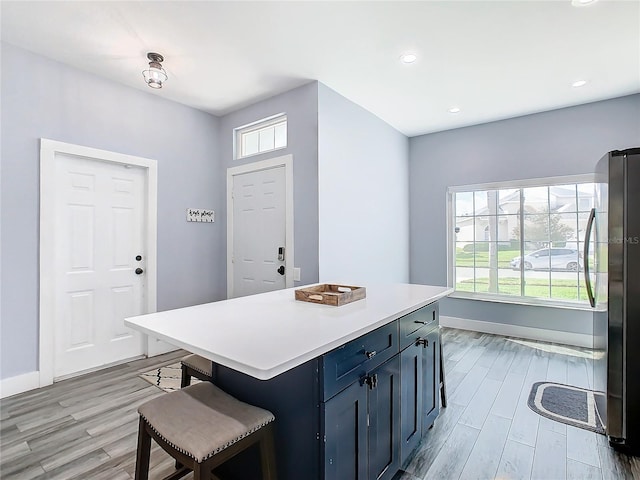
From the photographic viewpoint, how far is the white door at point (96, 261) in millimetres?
3000

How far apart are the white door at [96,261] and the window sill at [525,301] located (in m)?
4.10

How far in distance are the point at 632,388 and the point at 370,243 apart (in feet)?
8.37

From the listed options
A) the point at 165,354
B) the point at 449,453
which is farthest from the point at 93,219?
the point at 449,453

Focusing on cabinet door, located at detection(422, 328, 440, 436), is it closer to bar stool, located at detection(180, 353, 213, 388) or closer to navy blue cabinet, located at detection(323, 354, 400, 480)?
navy blue cabinet, located at detection(323, 354, 400, 480)

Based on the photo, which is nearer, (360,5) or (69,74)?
(360,5)

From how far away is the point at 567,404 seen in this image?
8.18 feet

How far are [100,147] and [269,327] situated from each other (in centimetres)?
295

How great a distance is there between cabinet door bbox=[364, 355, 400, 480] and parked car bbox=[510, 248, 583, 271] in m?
3.40

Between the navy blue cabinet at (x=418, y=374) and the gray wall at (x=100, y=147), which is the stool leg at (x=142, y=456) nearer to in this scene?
the navy blue cabinet at (x=418, y=374)

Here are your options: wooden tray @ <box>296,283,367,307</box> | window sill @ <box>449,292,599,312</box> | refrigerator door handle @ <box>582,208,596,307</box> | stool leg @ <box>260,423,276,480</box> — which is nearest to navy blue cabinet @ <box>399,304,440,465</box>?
wooden tray @ <box>296,283,367,307</box>

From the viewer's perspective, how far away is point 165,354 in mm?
3627

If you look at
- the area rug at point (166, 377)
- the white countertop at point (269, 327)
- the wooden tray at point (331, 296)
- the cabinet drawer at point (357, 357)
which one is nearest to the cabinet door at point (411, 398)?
the cabinet drawer at point (357, 357)

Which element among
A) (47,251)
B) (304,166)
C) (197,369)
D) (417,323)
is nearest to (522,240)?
(304,166)

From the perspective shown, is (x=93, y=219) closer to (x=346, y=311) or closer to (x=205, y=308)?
(x=205, y=308)
